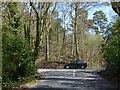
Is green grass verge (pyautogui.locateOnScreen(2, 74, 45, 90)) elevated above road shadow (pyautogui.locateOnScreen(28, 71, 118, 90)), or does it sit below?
above

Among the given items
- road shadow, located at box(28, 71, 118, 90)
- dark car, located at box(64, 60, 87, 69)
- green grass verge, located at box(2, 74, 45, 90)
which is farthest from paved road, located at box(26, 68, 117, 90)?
dark car, located at box(64, 60, 87, 69)

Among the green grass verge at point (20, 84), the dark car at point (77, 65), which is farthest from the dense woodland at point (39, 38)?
the dark car at point (77, 65)

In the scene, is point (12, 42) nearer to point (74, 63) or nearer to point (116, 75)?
point (116, 75)

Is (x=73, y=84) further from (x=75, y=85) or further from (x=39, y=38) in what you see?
(x=39, y=38)

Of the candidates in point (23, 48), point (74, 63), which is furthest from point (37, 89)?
point (74, 63)

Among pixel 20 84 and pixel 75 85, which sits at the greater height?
pixel 20 84

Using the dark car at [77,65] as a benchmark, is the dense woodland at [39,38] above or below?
above

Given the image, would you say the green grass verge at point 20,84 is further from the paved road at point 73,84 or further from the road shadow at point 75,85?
the road shadow at point 75,85

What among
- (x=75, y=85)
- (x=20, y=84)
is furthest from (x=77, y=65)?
(x=20, y=84)

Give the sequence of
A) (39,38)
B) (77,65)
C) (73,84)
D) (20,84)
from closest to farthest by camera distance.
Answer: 1. (20,84)
2. (73,84)
3. (39,38)
4. (77,65)

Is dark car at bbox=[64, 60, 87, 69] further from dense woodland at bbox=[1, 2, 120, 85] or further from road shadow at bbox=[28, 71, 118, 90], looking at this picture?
road shadow at bbox=[28, 71, 118, 90]

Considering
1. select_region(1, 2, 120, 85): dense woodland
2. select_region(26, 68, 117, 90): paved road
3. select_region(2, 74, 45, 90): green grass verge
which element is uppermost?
select_region(1, 2, 120, 85): dense woodland

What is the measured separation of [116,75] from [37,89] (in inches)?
246

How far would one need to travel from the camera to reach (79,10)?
1312 inches
